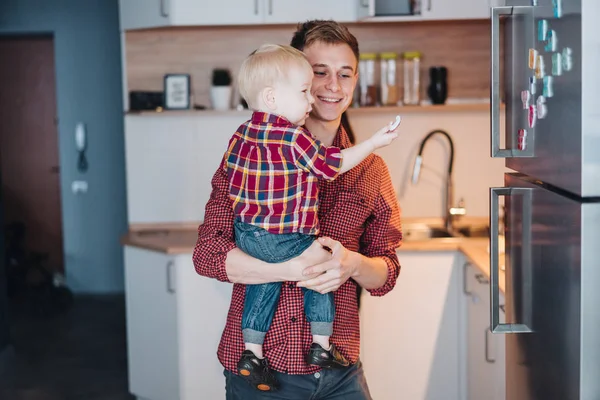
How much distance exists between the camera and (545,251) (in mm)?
1684

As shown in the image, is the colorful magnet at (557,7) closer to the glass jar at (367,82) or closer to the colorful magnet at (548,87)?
the colorful magnet at (548,87)

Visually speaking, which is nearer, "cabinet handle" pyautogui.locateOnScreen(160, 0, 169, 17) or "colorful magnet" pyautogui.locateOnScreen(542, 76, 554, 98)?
"colorful magnet" pyautogui.locateOnScreen(542, 76, 554, 98)

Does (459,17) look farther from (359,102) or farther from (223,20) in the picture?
(223,20)

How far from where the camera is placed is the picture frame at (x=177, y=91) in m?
4.48

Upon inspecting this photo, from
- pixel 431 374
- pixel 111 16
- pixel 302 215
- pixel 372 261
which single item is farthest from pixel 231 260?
pixel 111 16

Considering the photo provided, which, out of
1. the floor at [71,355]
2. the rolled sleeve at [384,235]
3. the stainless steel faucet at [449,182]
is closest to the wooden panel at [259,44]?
the stainless steel faucet at [449,182]

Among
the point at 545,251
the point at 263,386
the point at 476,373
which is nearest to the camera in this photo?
the point at 545,251

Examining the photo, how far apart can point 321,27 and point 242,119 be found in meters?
2.41

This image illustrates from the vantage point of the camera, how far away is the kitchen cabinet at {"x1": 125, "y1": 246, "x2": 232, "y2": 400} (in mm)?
3914

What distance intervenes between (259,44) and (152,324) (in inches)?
58.6

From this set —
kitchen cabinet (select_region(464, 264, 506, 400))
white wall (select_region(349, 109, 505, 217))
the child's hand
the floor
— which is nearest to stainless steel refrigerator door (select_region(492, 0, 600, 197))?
the child's hand

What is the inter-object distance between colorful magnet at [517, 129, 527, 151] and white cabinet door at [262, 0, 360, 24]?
2.42 metres

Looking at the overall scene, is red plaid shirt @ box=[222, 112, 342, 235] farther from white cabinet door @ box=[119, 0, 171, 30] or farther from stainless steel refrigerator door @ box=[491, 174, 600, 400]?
white cabinet door @ box=[119, 0, 171, 30]

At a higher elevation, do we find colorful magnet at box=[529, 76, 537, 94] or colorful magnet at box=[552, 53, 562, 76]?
colorful magnet at box=[552, 53, 562, 76]
